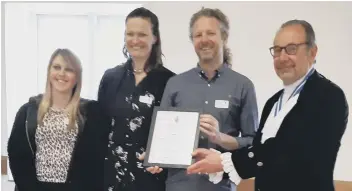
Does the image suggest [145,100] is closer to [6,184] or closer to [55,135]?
[55,135]

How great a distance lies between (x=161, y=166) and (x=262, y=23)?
3.61ft

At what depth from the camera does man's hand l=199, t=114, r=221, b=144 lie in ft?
7.04

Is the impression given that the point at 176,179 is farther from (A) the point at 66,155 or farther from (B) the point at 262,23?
(B) the point at 262,23

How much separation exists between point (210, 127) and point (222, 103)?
0.16m

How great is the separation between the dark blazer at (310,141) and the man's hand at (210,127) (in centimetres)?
33

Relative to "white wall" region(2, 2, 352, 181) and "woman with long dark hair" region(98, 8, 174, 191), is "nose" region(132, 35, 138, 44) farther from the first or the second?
"white wall" region(2, 2, 352, 181)

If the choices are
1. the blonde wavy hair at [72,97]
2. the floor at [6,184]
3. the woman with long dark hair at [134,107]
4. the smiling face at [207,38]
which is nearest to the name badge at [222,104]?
the smiling face at [207,38]

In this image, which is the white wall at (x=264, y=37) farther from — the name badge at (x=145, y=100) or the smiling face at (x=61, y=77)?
the smiling face at (x=61, y=77)

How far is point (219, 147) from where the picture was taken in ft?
7.41

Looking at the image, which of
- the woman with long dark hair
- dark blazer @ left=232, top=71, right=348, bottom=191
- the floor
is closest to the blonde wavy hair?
the woman with long dark hair

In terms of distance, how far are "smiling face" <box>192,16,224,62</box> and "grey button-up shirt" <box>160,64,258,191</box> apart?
0.29 ft

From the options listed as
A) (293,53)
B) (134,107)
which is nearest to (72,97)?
(134,107)

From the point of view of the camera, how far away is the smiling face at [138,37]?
93.2 inches

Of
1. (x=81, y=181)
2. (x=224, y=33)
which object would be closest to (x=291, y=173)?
(x=224, y=33)
